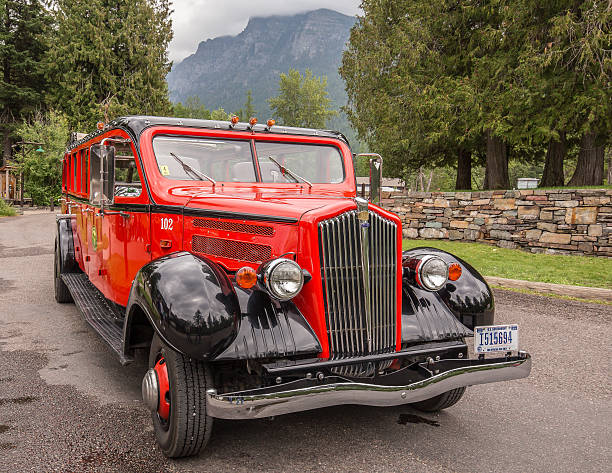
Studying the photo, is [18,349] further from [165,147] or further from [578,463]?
[578,463]

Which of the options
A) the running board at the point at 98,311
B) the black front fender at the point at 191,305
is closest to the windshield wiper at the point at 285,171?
the black front fender at the point at 191,305

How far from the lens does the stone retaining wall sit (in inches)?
438

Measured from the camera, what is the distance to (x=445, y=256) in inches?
156

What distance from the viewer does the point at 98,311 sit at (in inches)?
203

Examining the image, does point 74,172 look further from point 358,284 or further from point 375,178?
point 358,284

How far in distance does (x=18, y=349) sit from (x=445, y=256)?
406 centimetres

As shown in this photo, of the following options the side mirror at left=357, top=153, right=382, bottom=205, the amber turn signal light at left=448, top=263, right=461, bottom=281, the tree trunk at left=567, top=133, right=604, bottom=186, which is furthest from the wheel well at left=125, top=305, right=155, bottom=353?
the tree trunk at left=567, top=133, right=604, bottom=186

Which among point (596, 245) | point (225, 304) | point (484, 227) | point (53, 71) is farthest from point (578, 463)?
point (53, 71)

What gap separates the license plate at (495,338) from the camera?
335cm

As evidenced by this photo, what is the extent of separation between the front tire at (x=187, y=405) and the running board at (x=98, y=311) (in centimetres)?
75

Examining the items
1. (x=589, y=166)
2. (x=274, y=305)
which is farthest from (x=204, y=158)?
(x=589, y=166)

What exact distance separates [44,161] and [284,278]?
30.4 m

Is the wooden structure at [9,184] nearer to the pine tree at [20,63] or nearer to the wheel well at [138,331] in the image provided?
the pine tree at [20,63]

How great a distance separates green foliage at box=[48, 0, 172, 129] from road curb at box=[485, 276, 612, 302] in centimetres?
3313
